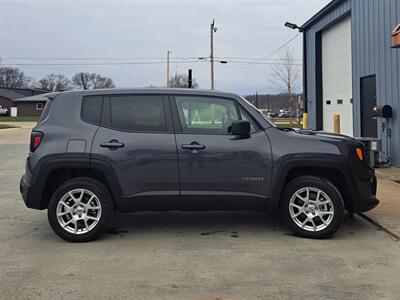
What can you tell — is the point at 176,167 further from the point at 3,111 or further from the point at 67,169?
the point at 3,111

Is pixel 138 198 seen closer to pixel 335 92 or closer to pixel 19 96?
pixel 335 92

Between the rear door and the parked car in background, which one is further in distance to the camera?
the parked car in background

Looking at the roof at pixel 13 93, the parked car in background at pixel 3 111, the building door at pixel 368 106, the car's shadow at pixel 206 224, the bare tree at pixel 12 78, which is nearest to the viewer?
the car's shadow at pixel 206 224

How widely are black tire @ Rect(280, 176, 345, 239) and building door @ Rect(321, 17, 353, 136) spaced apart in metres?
9.98

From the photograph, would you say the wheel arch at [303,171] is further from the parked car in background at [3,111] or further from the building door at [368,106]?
the parked car in background at [3,111]

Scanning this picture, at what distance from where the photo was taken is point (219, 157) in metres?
5.73

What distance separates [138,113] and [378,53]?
8.47 meters

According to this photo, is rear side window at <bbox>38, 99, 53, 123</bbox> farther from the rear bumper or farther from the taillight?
the rear bumper

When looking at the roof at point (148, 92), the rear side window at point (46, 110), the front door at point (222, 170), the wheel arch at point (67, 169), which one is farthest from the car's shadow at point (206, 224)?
the roof at point (148, 92)

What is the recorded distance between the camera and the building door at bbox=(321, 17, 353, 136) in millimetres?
15266

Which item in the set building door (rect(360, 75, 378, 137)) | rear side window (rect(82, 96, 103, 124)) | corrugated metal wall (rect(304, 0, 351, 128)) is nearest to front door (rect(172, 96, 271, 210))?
rear side window (rect(82, 96, 103, 124))

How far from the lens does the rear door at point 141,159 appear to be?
18.7 feet

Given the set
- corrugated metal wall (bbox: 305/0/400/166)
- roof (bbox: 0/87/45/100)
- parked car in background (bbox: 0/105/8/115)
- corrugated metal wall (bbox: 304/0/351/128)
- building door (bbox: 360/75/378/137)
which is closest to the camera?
corrugated metal wall (bbox: 305/0/400/166)

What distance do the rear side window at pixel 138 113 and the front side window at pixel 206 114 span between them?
10.2 inches
